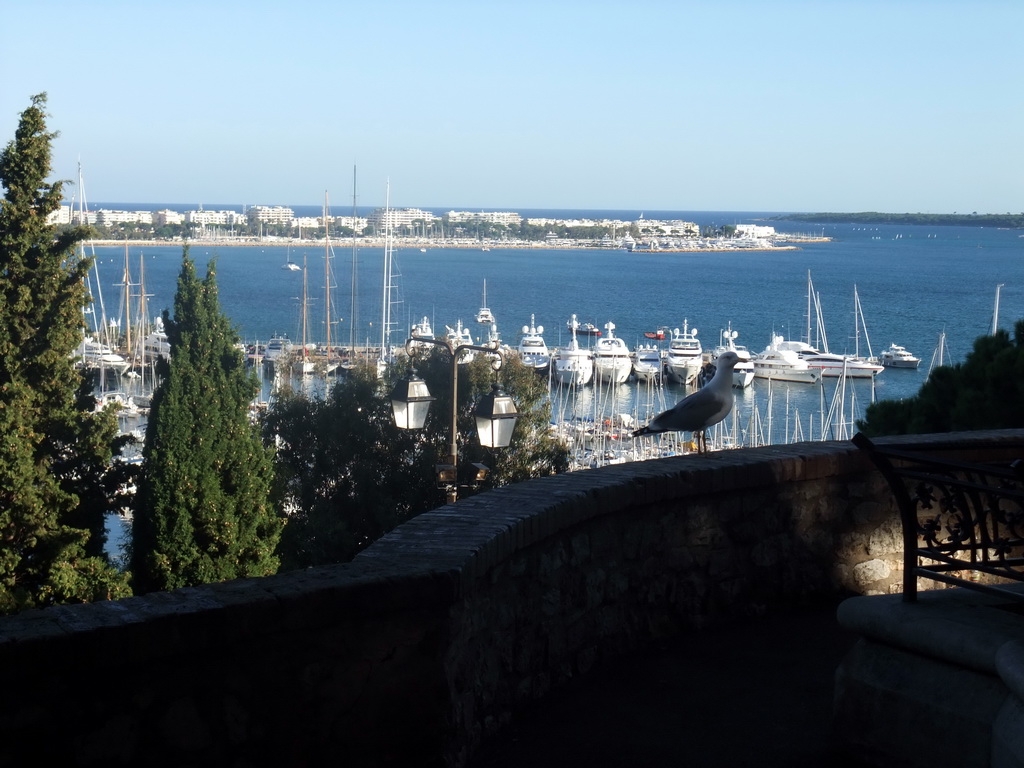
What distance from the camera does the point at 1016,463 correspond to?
2900mm

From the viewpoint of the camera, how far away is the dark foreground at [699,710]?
3.41 metres

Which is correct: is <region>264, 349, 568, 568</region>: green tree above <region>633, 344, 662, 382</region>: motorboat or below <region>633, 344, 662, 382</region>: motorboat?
above

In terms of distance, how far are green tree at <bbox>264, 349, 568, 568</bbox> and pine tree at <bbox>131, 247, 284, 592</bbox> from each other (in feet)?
9.98

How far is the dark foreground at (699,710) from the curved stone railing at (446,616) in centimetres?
11

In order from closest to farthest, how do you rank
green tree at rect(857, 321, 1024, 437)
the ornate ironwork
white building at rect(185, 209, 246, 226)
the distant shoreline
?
1. the ornate ironwork
2. green tree at rect(857, 321, 1024, 437)
3. the distant shoreline
4. white building at rect(185, 209, 246, 226)

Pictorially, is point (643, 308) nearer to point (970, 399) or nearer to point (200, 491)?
point (200, 491)

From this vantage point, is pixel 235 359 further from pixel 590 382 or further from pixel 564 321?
pixel 564 321

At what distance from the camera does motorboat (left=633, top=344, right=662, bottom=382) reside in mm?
56013

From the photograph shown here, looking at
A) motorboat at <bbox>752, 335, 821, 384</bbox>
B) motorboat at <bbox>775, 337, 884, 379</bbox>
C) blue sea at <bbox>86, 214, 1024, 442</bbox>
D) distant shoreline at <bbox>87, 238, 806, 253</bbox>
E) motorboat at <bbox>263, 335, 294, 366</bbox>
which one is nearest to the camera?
motorboat at <bbox>263, 335, 294, 366</bbox>

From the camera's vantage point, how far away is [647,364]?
57625mm

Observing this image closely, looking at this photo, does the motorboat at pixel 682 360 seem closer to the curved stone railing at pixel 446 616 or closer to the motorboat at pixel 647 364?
the motorboat at pixel 647 364

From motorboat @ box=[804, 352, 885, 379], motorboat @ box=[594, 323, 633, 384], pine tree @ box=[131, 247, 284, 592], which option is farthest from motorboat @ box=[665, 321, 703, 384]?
pine tree @ box=[131, 247, 284, 592]

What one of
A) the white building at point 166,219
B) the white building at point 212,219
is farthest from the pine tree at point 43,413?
the white building at point 166,219

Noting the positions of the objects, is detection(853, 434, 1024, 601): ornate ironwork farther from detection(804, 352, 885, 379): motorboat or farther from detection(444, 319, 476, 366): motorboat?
detection(804, 352, 885, 379): motorboat
